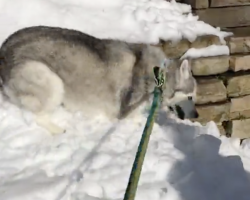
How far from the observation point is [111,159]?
10.6 ft

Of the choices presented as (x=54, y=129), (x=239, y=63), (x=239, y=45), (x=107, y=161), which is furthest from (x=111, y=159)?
(x=239, y=45)

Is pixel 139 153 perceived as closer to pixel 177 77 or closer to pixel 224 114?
pixel 177 77

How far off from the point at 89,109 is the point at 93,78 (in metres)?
0.28

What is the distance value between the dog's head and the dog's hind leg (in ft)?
3.26

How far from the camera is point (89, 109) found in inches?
158

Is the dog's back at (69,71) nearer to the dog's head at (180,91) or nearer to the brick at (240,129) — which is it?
the dog's head at (180,91)

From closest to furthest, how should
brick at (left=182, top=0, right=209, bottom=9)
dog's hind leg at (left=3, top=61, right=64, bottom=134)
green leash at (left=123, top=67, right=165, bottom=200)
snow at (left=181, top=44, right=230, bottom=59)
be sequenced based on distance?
green leash at (left=123, top=67, right=165, bottom=200)
dog's hind leg at (left=3, top=61, right=64, bottom=134)
snow at (left=181, top=44, right=230, bottom=59)
brick at (left=182, top=0, right=209, bottom=9)

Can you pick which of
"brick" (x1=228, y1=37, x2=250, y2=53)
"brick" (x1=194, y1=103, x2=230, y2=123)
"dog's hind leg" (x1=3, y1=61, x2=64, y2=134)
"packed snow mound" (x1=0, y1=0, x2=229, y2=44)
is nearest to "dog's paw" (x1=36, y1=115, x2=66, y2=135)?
"dog's hind leg" (x1=3, y1=61, x2=64, y2=134)

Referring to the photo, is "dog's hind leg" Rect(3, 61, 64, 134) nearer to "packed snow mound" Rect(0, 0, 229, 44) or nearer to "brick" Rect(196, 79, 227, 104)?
"packed snow mound" Rect(0, 0, 229, 44)

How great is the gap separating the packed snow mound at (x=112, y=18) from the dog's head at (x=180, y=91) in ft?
2.57

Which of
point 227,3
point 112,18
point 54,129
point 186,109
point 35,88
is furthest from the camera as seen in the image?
point 227,3

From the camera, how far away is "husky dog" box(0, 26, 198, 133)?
377 centimetres

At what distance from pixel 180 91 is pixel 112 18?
4.64 ft

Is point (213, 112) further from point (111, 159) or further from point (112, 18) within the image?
point (111, 159)
